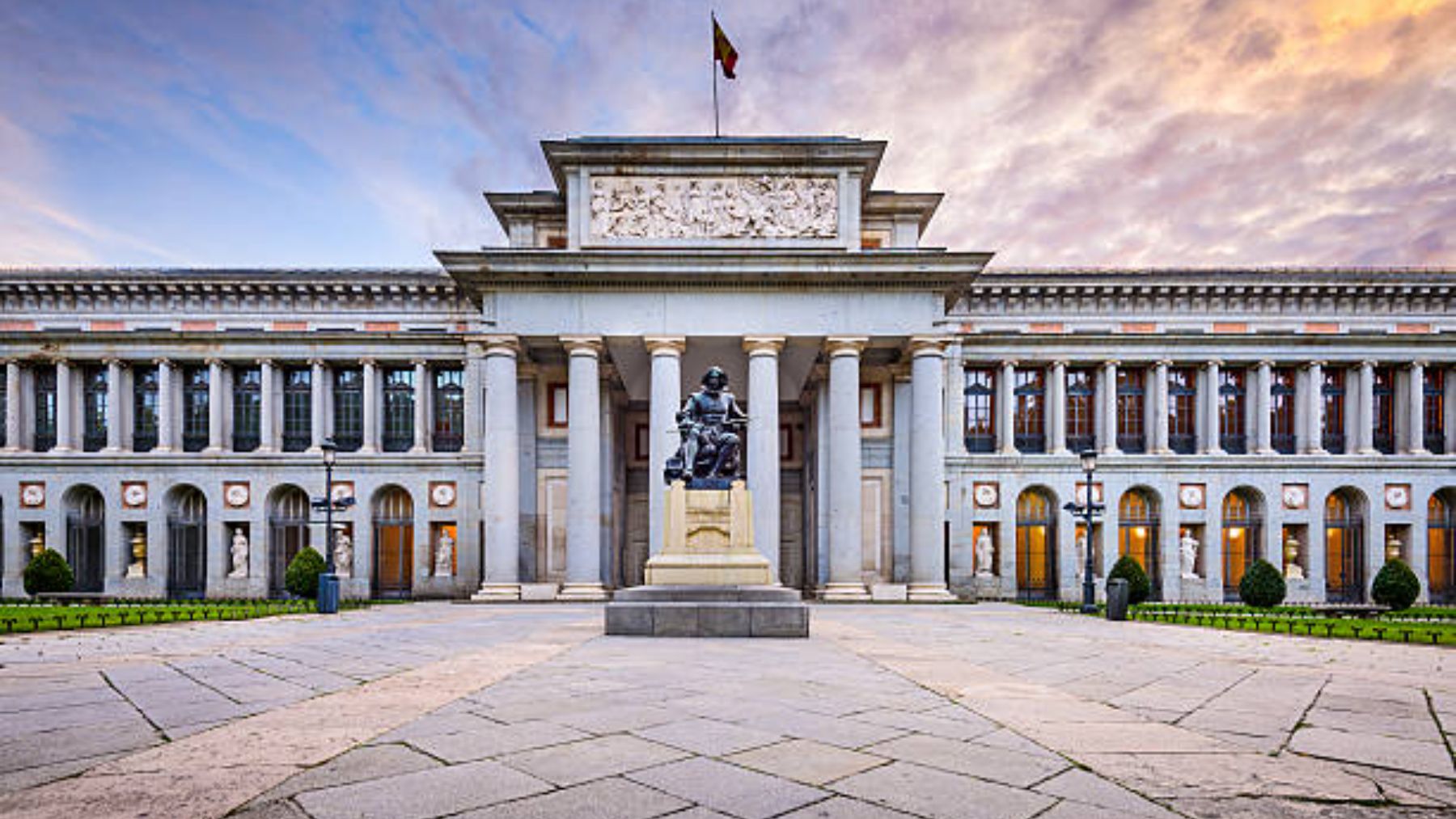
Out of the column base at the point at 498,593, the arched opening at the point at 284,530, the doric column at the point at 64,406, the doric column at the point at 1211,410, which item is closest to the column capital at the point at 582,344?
the column base at the point at 498,593

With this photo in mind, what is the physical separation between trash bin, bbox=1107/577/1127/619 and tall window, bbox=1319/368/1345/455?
2359 centimetres

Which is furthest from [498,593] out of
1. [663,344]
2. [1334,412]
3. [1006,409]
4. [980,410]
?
[1334,412]

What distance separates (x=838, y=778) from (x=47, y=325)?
4390 centimetres

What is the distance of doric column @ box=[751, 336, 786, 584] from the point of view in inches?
1018

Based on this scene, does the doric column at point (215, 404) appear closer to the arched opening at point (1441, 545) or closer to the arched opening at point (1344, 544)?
the arched opening at point (1344, 544)

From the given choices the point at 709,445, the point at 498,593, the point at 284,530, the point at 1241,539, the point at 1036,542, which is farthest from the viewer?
the point at 1036,542

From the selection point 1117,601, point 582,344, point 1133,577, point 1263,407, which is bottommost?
point 1133,577

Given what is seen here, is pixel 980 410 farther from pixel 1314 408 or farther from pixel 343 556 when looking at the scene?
pixel 343 556

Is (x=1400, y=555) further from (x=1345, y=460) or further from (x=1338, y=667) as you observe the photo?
(x=1338, y=667)

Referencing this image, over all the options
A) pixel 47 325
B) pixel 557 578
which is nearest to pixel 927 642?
pixel 557 578

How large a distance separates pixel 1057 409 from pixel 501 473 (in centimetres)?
2467

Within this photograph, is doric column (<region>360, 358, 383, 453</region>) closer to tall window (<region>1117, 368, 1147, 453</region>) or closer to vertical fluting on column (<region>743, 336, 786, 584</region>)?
vertical fluting on column (<region>743, 336, 786, 584</region>)

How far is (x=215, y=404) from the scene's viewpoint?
3406 centimetres

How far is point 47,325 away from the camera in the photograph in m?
34.8
